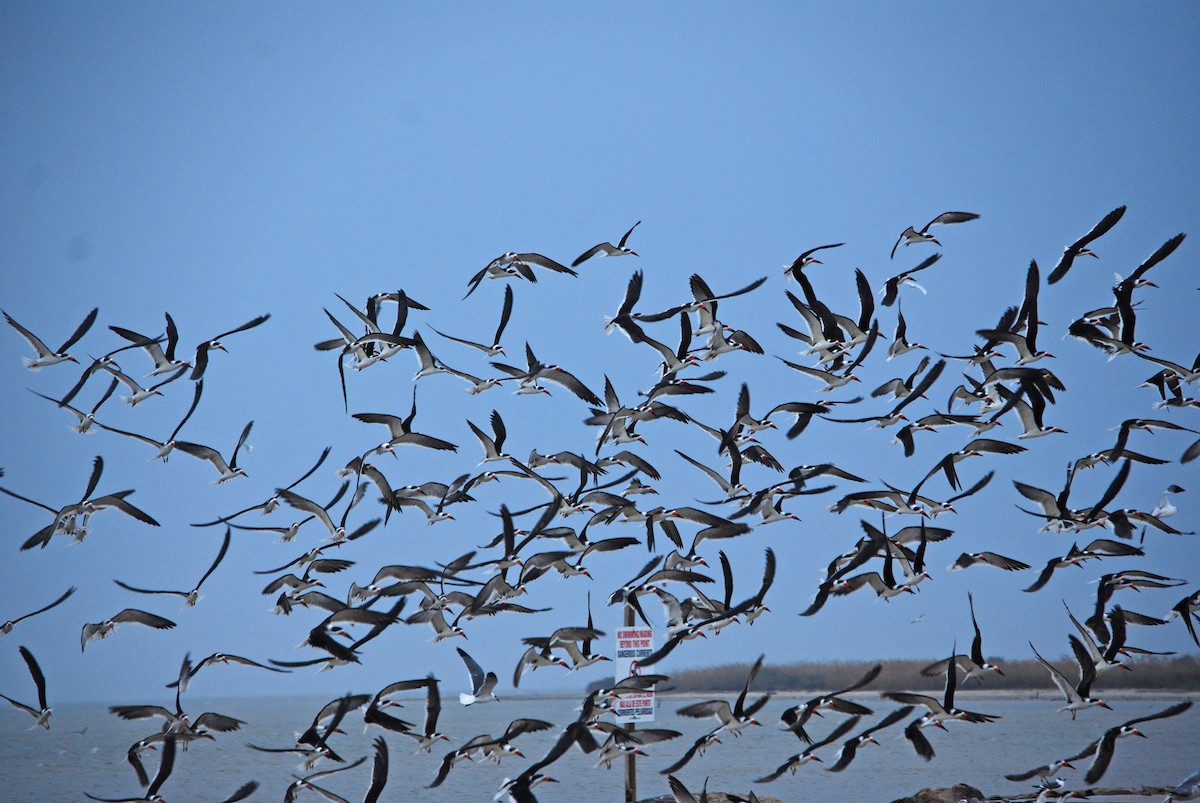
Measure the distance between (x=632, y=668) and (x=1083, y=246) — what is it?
363 inches

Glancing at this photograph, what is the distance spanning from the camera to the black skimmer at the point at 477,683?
42.9ft

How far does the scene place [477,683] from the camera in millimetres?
13586

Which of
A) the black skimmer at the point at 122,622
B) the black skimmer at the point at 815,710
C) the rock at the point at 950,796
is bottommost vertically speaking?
the rock at the point at 950,796

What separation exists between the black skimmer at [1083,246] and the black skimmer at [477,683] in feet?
31.2

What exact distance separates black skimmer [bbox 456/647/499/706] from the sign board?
186 cm

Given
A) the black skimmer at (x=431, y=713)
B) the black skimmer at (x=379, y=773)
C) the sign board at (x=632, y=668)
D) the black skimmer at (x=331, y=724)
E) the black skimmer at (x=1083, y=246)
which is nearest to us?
the sign board at (x=632, y=668)

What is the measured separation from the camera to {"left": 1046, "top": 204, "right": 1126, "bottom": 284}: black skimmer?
51.3ft

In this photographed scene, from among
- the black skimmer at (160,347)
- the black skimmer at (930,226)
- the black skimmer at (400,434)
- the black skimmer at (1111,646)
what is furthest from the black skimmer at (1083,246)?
the black skimmer at (160,347)

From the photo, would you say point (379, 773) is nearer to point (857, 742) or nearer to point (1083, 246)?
point (857, 742)

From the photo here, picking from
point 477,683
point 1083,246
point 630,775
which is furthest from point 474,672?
point 1083,246

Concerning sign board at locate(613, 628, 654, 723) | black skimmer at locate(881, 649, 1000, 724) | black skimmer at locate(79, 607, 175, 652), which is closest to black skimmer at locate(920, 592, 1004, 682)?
black skimmer at locate(881, 649, 1000, 724)

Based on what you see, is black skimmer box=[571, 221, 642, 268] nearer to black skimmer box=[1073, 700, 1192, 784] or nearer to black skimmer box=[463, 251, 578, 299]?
black skimmer box=[463, 251, 578, 299]

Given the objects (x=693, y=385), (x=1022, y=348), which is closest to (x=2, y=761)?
(x=693, y=385)

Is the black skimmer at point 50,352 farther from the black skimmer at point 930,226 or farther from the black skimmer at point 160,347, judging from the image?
the black skimmer at point 930,226
